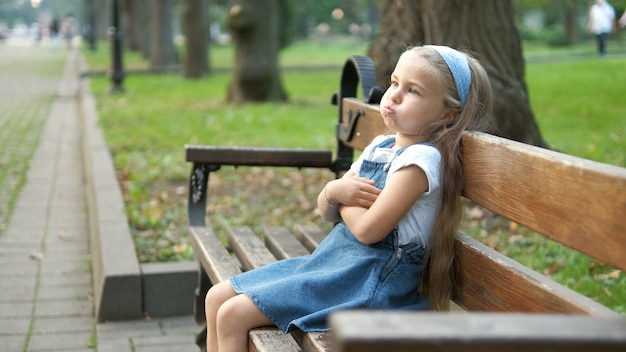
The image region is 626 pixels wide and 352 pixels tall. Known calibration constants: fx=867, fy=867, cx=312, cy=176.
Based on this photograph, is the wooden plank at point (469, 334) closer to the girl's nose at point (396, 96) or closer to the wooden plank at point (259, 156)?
the girl's nose at point (396, 96)

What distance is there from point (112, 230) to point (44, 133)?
23.9 ft

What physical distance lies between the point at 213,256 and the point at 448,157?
1.28 metres

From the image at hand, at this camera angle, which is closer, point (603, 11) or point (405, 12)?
point (405, 12)

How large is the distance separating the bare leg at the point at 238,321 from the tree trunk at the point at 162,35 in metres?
21.7

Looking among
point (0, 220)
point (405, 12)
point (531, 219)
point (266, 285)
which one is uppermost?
point (405, 12)

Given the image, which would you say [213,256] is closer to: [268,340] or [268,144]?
[268,340]

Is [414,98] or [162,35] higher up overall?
[162,35]

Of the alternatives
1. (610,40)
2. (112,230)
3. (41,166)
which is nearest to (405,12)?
(112,230)

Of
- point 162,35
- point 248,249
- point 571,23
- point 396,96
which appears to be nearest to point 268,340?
point 396,96

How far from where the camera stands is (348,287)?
8.12 feet

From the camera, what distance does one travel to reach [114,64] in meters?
16.3

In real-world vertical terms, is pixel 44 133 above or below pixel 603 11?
below

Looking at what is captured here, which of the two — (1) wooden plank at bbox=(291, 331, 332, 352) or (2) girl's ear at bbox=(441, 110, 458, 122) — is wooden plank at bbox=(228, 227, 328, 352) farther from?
(2) girl's ear at bbox=(441, 110, 458, 122)

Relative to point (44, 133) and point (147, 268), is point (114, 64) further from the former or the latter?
point (147, 268)
